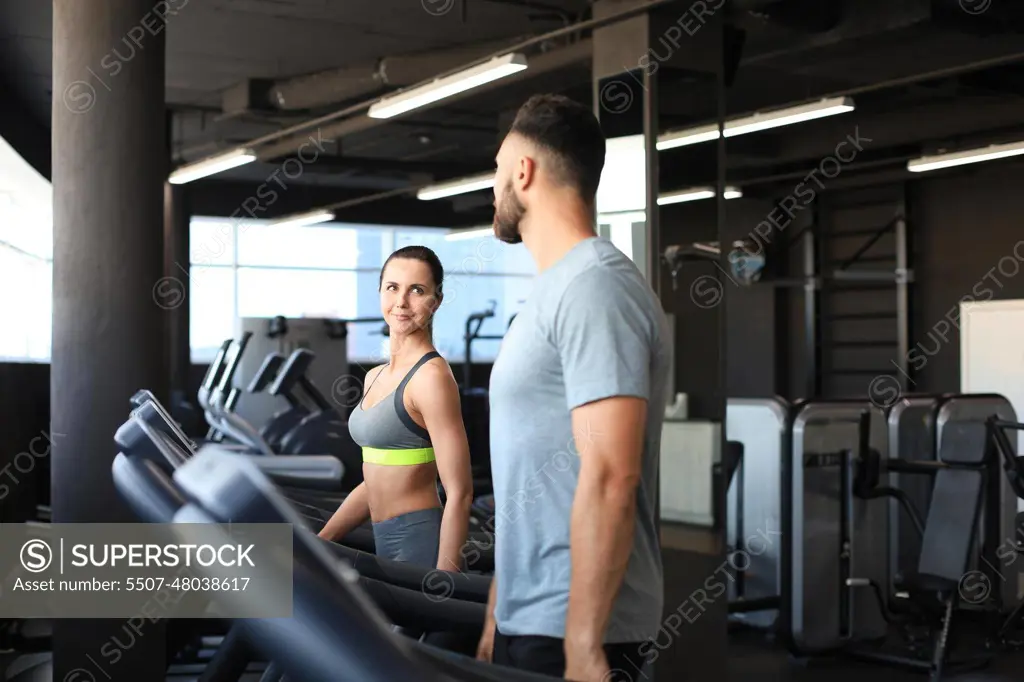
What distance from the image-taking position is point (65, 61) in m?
3.55

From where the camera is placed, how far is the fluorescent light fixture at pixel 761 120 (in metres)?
5.72

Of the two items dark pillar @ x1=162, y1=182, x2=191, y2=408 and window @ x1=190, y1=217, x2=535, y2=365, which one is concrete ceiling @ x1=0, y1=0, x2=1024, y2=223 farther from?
window @ x1=190, y1=217, x2=535, y2=365

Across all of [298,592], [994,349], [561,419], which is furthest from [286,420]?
[298,592]

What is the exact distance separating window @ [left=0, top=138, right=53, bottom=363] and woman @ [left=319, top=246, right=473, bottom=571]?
16.7ft

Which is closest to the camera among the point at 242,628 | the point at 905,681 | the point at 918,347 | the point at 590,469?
the point at 242,628

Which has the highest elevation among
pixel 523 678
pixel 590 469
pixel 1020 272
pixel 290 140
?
pixel 290 140

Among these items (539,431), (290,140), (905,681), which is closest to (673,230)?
(290,140)

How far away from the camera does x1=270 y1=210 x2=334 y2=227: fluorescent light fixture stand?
40.2 ft

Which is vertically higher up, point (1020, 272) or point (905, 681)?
point (1020, 272)

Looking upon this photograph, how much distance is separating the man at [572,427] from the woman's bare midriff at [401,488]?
32.9 inches

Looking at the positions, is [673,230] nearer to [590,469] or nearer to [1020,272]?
[1020,272]

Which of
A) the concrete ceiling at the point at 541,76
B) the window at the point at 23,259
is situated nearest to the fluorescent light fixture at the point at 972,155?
the concrete ceiling at the point at 541,76

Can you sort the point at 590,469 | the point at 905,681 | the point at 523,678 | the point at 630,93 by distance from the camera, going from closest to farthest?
the point at 523,678
the point at 590,469
the point at 905,681
the point at 630,93

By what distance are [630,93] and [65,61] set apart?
2.94m
